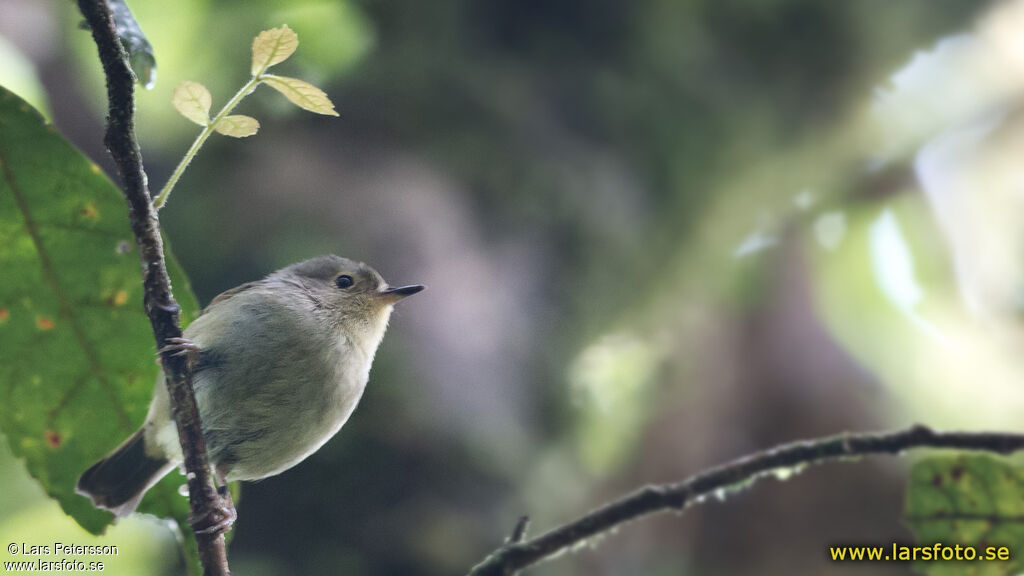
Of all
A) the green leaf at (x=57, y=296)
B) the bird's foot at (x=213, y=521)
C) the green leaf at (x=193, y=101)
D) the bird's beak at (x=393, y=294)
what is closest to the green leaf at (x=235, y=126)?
the green leaf at (x=193, y=101)

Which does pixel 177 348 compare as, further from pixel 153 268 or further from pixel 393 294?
pixel 393 294

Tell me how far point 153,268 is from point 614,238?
2.62m

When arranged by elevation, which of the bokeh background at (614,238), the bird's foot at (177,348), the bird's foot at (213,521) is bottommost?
the bird's foot at (213,521)

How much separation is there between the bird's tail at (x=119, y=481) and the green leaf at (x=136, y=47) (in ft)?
2.09

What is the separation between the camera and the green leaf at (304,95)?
34.6 inches

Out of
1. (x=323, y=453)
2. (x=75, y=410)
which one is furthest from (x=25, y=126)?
(x=323, y=453)

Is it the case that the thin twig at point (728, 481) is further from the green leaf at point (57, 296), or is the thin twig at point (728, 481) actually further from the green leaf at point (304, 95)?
the green leaf at point (57, 296)

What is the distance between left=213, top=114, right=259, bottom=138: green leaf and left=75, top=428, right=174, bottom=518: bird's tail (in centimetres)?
65

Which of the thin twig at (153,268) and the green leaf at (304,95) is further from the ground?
the green leaf at (304,95)

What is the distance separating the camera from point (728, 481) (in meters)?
1.02

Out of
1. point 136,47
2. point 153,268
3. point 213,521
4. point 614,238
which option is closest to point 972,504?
point 213,521

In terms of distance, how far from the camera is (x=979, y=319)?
3016 mm

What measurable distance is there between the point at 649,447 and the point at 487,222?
1.18m

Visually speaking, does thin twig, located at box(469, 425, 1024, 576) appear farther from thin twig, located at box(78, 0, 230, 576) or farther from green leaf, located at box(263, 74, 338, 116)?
green leaf, located at box(263, 74, 338, 116)
